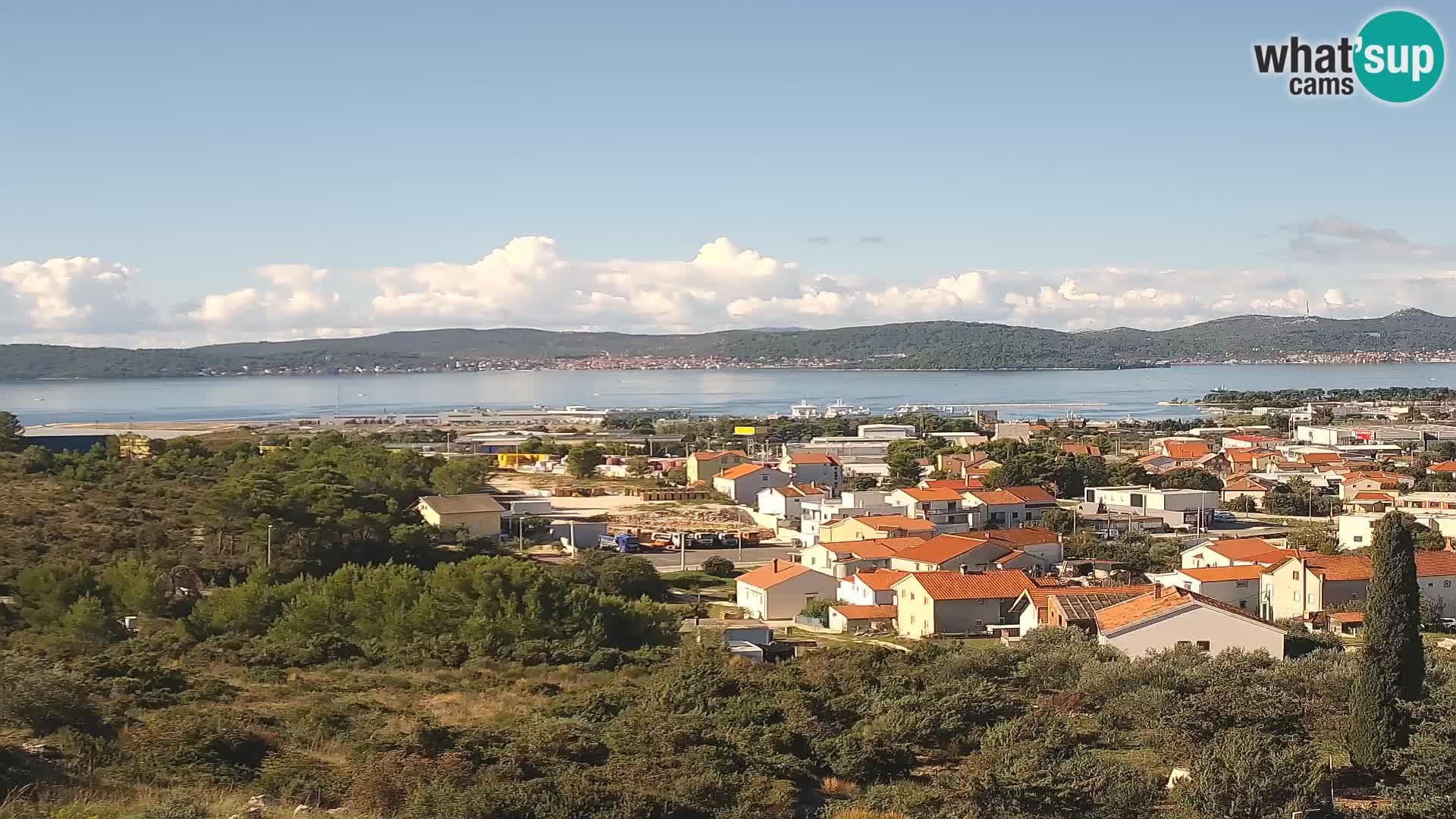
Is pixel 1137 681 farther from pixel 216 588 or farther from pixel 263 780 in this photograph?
pixel 216 588

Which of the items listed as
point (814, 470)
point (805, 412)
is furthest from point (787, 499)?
point (805, 412)

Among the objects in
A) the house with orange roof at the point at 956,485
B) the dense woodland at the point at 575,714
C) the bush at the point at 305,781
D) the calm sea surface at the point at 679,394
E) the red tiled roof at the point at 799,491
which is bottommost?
the calm sea surface at the point at 679,394

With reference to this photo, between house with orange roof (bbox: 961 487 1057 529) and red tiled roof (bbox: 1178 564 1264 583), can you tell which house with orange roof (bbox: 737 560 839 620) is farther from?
house with orange roof (bbox: 961 487 1057 529)

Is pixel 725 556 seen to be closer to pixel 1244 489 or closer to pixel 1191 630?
pixel 1191 630

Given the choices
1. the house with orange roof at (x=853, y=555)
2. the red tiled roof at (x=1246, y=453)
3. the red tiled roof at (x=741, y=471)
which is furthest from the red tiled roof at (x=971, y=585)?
the red tiled roof at (x=1246, y=453)

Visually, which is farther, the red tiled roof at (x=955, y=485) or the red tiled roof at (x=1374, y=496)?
the red tiled roof at (x=1374, y=496)

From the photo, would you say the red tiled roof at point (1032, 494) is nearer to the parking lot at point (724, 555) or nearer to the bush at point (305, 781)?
the parking lot at point (724, 555)
